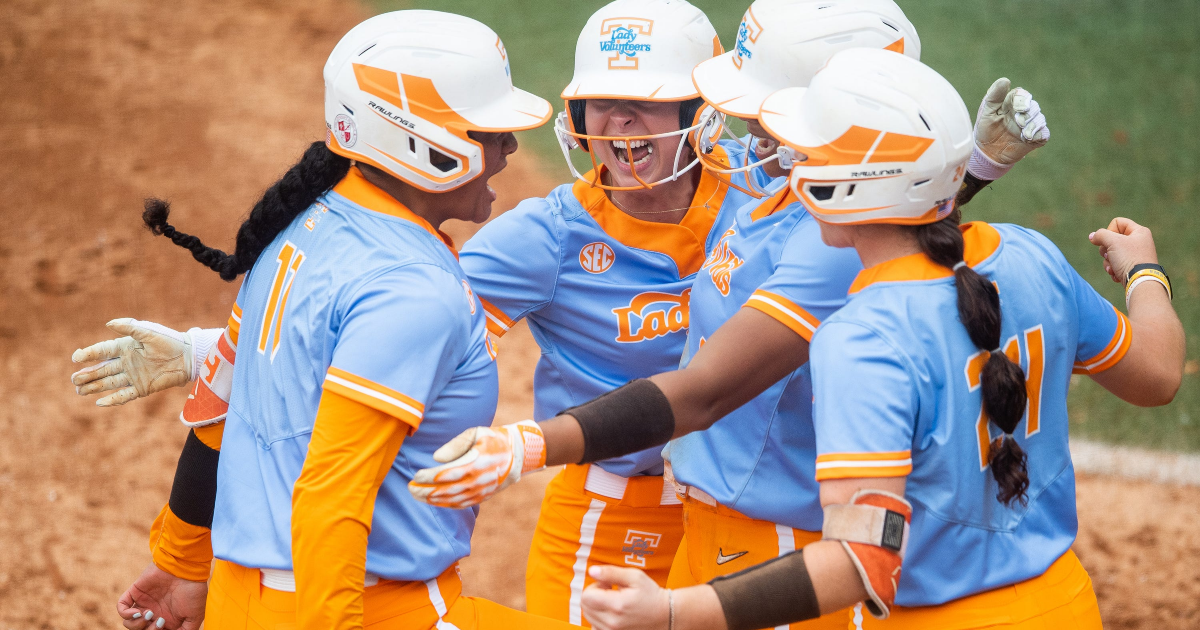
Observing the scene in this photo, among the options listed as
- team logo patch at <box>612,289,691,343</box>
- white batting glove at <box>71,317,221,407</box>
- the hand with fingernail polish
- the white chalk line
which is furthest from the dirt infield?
team logo patch at <box>612,289,691,343</box>

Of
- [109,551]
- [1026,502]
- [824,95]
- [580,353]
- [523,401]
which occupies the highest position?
[824,95]

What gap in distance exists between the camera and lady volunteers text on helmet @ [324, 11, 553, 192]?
2600mm

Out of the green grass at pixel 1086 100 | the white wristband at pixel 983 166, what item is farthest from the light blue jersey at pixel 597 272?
the green grass at pixel 1086 100

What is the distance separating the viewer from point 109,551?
5.46 meters

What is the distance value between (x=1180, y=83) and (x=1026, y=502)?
356 inches

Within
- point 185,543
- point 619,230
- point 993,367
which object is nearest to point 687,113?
point 619,230

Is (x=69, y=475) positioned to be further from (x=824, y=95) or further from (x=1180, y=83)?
(x=1180, y=83)

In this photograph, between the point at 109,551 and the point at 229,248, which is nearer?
the point at 109,551

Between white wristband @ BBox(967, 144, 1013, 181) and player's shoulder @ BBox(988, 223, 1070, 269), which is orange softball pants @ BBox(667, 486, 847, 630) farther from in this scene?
white wristband @ BBox(967, 144, 1013, 181)

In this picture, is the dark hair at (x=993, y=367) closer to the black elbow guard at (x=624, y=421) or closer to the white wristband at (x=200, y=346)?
the black elbow guard at (x=624, y=421)

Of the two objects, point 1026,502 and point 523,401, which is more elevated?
point 1026,502

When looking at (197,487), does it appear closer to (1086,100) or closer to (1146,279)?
(1146,279)

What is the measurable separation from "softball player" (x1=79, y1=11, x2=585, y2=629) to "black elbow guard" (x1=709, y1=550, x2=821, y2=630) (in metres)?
0.78

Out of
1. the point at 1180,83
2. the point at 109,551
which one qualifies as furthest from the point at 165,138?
the point at 1180,83
